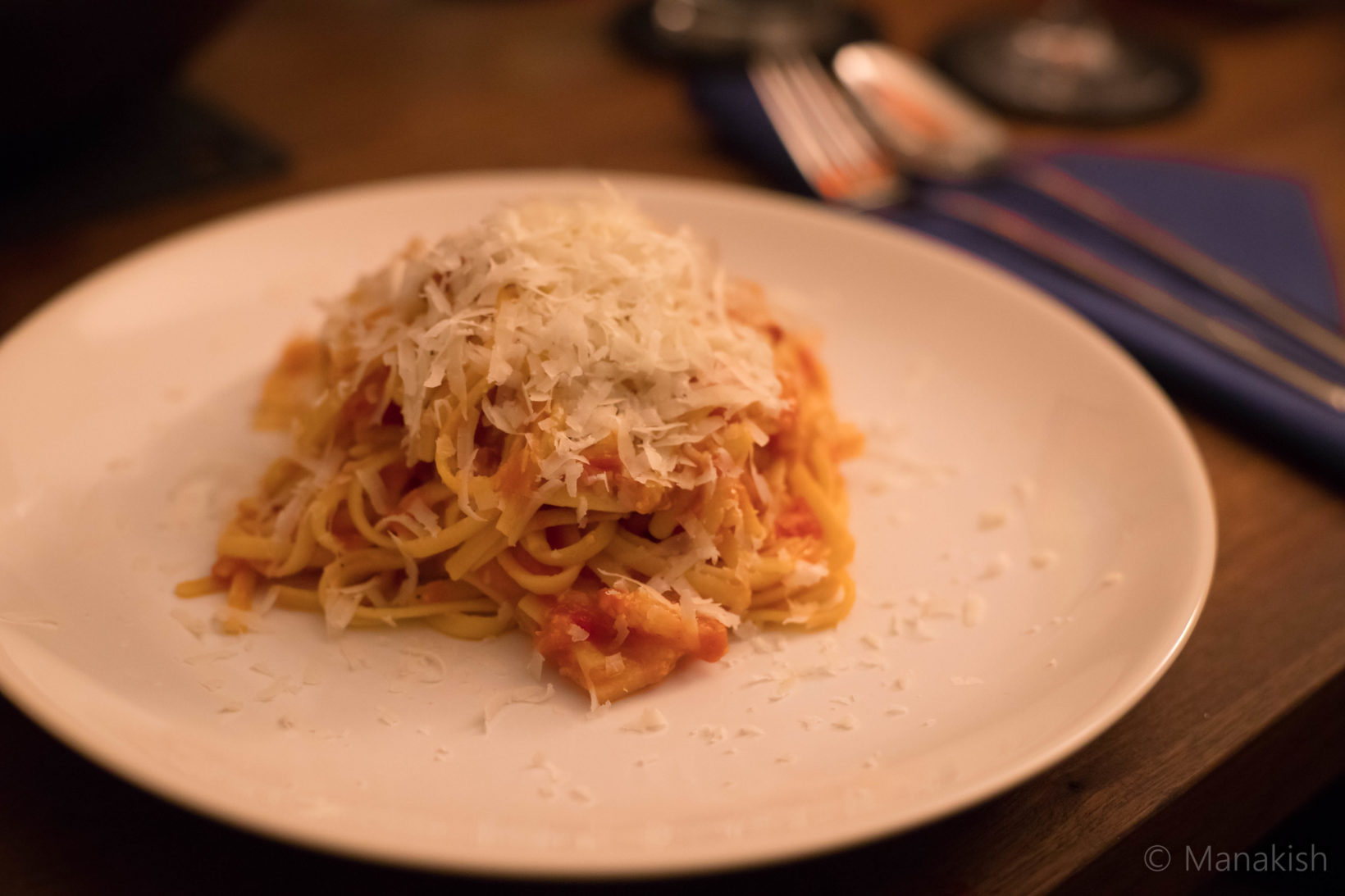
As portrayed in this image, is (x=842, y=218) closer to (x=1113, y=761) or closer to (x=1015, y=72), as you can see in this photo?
(x=1113, y=761)

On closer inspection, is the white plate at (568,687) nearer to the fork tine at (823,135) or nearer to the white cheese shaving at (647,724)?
the white cheese shaving at (647,724)

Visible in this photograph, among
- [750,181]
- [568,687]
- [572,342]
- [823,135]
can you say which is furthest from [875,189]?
[568,687]

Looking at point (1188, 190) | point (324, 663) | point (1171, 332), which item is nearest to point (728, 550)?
point (324, 663)

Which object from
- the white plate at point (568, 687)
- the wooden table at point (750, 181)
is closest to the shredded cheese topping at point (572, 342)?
the white plate at point (568, 687)

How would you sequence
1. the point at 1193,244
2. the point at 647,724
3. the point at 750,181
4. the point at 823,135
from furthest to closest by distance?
the point at 750,181 → the point at 823,135 → the point at 1193,244 → the point at 647,724

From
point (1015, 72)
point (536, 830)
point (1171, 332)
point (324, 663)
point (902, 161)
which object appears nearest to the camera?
point (536, 830)

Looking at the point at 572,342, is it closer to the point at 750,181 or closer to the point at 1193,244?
the point at 750,181

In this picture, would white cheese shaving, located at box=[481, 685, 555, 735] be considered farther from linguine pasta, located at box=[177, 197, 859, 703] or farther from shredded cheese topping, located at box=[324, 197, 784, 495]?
shredded cheese topping, located at box=[324, 197, 784, 495]
